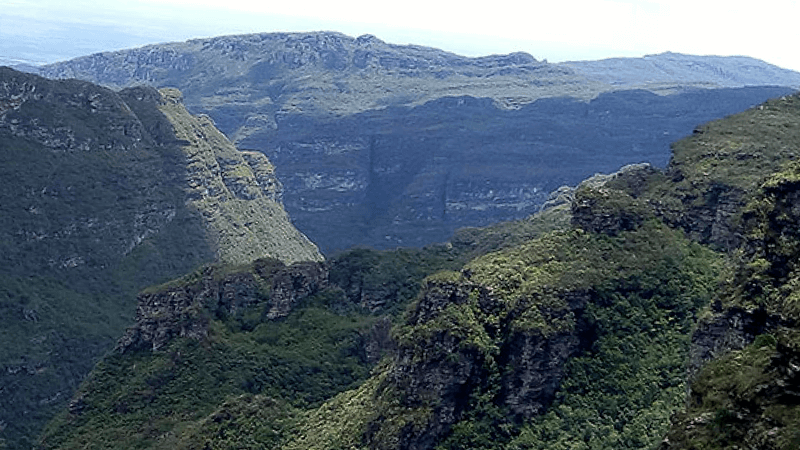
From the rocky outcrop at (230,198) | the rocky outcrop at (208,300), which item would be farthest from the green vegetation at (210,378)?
the rocky outcrop at (230,198)

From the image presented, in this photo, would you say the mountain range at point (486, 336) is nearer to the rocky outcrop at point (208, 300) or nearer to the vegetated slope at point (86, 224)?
the rocky outcrop at point (208, 300)

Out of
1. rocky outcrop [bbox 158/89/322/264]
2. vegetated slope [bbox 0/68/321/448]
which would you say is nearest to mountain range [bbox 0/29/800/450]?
vegetated slope [bbox 0/68/321/448]

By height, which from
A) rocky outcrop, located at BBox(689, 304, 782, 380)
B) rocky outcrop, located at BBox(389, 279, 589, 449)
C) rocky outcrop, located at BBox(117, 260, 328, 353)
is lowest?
rocky outcrop, located at BBox(117, 260, 328, 353)

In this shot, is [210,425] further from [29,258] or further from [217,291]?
[29,258]

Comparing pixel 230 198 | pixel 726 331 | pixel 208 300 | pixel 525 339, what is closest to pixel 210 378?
pixel 208 300

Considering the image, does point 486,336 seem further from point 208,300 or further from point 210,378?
point 208,300

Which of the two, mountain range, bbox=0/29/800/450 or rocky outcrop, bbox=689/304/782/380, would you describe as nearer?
rocky outcrop, bbox=689/304/782/380

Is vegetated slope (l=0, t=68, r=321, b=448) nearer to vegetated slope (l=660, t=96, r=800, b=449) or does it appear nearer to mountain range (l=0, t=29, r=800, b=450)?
mountain range (l=0, t=29, r=800, b=450)
